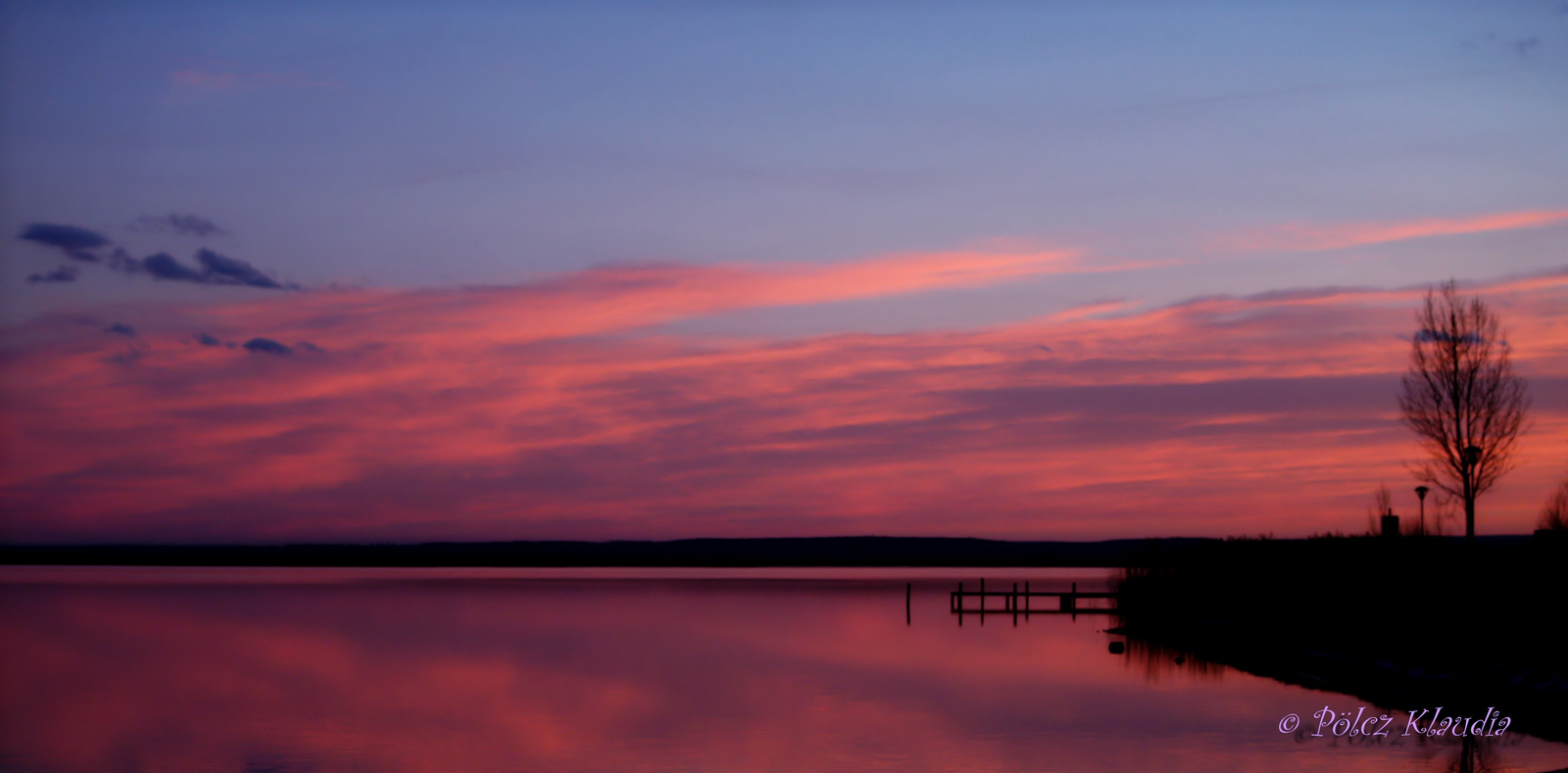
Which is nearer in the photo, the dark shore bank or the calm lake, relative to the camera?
the calm lake

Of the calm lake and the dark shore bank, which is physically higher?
the dark shore bank

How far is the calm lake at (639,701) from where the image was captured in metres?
26.1

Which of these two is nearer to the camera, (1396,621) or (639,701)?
(639,701)

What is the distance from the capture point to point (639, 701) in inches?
1359

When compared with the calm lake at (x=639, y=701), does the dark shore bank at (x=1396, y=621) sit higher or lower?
higher

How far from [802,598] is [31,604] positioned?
46.0m

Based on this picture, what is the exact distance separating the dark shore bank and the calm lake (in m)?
1.84

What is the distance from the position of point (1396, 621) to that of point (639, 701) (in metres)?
20.8

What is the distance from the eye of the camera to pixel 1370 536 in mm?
46562

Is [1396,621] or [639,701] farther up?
[1396,621]

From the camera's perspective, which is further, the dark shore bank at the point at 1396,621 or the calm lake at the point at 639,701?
the dark shore bank at the point at 1396,621

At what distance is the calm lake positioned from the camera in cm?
2612

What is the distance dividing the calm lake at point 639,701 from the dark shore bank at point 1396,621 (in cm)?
184

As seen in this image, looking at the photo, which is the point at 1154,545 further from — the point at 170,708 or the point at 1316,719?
the point at 170,708
